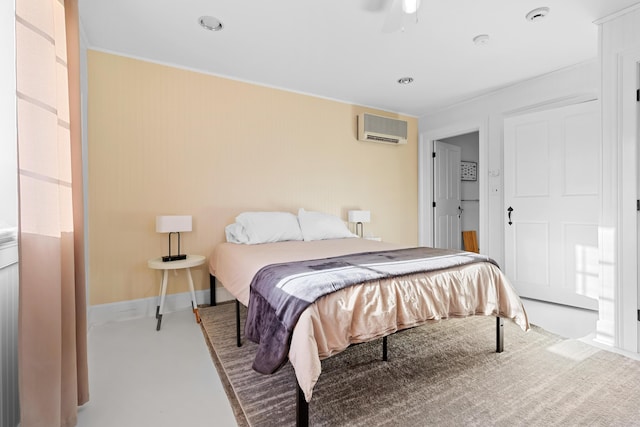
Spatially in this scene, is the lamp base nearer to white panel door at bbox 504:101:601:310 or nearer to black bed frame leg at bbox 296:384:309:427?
black bed frame leg at bbox 296:384:309:427

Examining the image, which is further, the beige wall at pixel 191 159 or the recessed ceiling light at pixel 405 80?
the recessed ceiling light at pixel 405 80

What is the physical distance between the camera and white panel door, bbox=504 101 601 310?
3.05m

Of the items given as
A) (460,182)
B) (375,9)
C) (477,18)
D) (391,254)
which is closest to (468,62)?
(477,18)

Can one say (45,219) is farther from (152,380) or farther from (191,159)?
(191,159)

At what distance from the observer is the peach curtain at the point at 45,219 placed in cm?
113

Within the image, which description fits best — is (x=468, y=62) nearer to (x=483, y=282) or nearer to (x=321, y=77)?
(x=321, y=77)

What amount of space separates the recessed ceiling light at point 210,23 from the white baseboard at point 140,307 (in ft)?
8.33

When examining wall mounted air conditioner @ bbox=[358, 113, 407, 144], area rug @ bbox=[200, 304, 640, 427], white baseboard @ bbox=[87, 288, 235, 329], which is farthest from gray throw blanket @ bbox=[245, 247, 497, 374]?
wall mounted air conditioner @ bbox=[358, 113, 407, 144]

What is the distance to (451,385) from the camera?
5.76 feet

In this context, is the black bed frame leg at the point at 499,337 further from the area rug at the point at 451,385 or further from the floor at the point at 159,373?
the floor at the point at 159,373

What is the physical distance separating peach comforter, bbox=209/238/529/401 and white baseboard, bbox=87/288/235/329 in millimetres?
903

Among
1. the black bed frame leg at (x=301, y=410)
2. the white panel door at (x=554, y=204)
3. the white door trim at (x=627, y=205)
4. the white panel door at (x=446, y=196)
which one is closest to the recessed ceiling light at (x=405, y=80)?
the white panel door at (x=554, y=204)

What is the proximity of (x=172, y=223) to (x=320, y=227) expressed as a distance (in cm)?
150

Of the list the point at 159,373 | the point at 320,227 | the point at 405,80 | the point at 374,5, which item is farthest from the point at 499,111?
the point at 159,373
